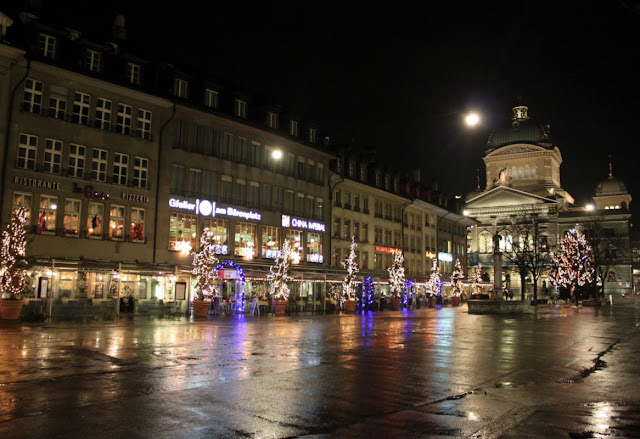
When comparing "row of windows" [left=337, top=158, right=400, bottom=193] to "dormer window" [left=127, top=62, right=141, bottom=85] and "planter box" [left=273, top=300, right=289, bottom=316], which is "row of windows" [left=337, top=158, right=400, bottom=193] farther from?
"dormer window" [left=127, top=62, right=141, bottom=85]

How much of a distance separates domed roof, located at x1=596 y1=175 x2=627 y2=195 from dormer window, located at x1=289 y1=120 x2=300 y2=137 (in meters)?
119

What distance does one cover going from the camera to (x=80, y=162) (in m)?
33.3

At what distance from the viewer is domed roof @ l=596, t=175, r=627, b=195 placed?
5590 inches

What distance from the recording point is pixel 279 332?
71.9 ft

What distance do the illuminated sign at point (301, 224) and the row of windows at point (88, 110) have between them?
1327 centimetres

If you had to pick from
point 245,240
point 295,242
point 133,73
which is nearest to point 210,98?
point 133,73

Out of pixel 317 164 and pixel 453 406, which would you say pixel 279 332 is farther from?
pixel 317 164

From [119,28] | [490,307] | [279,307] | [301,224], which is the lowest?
[279,307]

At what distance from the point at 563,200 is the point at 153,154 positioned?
105 m

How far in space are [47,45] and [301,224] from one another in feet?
74.9

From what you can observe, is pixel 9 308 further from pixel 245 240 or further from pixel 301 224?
pixel 301 224

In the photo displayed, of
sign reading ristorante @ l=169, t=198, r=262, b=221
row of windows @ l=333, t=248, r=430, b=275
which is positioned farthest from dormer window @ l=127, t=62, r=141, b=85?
row of windows @ l=333, t=248, r=430, b=275

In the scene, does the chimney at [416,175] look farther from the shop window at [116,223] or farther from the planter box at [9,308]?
the planter box at [9,308]

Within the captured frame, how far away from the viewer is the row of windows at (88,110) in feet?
104
